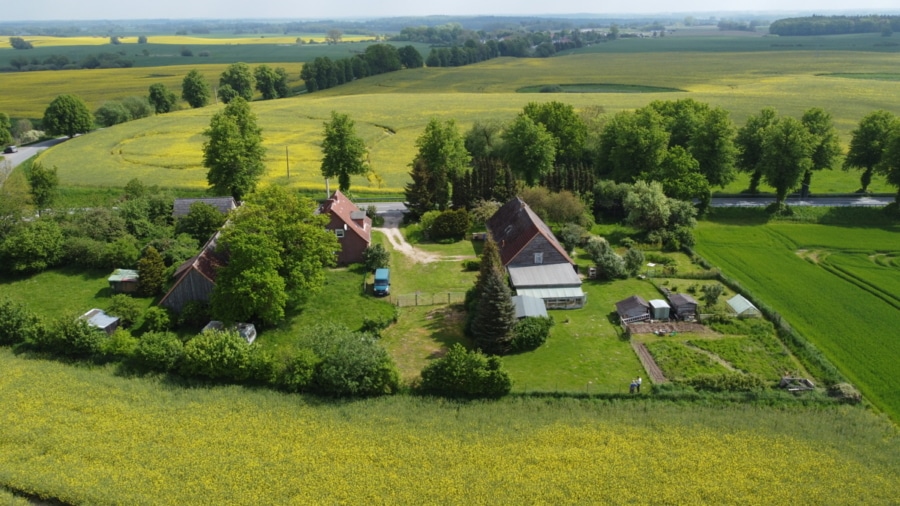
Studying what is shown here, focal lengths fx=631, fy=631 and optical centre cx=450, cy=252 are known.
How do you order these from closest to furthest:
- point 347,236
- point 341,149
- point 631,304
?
point 631,304, point 347,236, point 341,149

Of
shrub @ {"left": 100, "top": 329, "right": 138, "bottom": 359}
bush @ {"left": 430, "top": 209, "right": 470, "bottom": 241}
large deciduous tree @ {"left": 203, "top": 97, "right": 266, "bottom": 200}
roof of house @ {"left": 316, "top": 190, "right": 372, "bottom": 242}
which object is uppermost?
large deciduous tree @ {"left": 203, "top": 97, "right": 266, "bottom": 200}

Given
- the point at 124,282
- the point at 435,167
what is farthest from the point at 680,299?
the point at 124,282

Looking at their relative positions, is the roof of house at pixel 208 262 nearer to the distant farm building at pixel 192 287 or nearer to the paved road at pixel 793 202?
the distant farm building at pixel 192 287

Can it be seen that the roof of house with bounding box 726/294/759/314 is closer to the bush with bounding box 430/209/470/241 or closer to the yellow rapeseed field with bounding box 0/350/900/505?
the yellow rapeseed field with bounding box 0/350/900/505

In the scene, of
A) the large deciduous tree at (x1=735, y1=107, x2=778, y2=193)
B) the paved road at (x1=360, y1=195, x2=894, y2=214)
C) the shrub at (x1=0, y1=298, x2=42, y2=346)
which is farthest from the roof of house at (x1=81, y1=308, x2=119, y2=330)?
the large deciduous tree at (x1=735, y1=107, x2=778, y2=193)

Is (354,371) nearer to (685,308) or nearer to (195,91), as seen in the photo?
(685,308)

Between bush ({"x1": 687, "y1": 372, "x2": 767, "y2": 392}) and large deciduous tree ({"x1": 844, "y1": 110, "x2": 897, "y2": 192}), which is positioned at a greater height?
large deciduous tree ({"x1": 844, "y1": 110, "x2": 897, "y2": 192})
